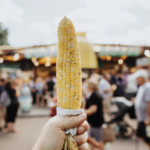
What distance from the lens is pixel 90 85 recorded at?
309 cm

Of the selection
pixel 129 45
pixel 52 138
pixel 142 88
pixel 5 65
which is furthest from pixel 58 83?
pixel 5 65

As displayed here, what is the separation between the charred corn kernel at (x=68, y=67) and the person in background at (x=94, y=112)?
1.96 metres

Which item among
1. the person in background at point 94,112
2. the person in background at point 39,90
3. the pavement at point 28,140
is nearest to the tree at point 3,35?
the person in background at point 39,90

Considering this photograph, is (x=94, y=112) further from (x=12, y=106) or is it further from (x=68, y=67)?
(x=12, y=106)

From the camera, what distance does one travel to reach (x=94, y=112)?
2967 millimetres

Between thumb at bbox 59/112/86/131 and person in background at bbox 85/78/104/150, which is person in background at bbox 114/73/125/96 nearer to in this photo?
person in background at bbox 85/78/104/150

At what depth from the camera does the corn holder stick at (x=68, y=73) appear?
1.01 meters

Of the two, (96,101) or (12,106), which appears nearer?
(96,101)

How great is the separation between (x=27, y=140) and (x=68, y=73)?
4.34 metres

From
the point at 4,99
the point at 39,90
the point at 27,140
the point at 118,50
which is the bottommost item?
the point at 27,140

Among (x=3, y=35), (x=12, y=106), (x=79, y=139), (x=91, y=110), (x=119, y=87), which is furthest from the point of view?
(x=3, y=35)

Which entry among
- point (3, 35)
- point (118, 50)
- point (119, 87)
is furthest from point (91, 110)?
point (3, 35)

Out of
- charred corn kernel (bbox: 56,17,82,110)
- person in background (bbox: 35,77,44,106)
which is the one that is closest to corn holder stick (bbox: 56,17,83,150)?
charred corn kernel (bbox: 56,17,82,110)

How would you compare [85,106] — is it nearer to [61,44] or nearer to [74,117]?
[74,117]
